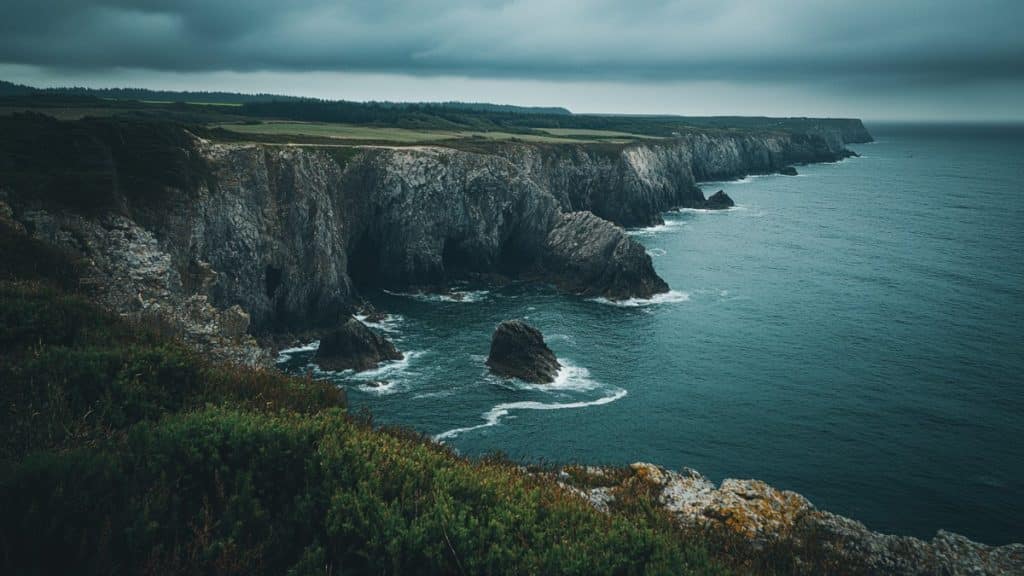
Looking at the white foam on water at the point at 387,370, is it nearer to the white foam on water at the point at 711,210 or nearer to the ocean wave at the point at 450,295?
the ocean wave at the point at 450,295

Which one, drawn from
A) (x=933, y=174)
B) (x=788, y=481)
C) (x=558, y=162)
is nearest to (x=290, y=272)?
(x=788, y=481)

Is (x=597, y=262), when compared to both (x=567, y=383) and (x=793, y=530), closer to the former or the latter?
(x=567, y=383)

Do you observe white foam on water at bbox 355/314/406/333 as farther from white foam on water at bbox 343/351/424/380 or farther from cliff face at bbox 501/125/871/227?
cliff face at bbox 501/125/871/227

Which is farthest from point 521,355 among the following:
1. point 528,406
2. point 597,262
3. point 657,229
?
point 657,229

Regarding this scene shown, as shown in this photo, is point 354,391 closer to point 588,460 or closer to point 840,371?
point 588,460

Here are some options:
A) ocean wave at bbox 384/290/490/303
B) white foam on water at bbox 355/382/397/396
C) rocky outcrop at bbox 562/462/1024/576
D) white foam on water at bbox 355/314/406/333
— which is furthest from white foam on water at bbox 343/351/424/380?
rocky outcrop at bbox 562/462/1024/576

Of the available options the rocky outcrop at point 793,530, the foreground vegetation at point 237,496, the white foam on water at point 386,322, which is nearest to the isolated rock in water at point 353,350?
the white foam on water at point 386,322
